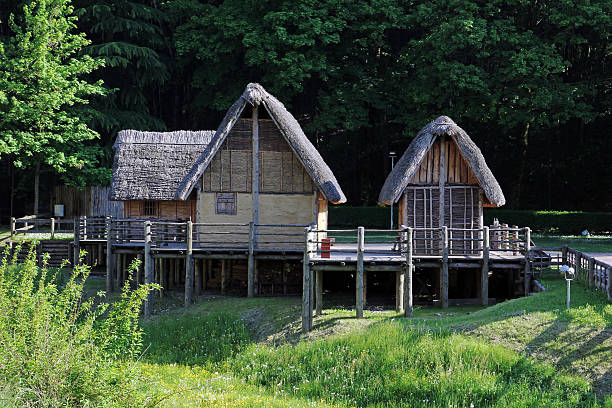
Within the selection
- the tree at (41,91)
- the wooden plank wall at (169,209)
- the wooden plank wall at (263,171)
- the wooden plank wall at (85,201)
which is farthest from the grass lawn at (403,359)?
the wooden plank wall at (85,201)

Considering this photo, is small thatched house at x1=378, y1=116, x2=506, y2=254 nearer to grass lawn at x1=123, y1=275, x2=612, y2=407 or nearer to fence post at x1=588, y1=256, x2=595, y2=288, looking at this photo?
grass lawn at x1=123, y1=275, x2=612, y2=407

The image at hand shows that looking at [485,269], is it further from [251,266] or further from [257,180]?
[257,180]

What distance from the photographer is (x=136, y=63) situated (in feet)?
141

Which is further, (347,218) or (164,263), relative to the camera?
(347,218)

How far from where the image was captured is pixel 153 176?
1157 inches

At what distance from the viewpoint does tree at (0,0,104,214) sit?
33.7 metres

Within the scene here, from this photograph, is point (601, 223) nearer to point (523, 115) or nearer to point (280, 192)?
point (523, 115)

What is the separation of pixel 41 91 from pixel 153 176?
9785mm

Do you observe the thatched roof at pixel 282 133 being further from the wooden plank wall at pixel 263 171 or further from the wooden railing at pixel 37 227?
the wooden railing at pixel 37 227


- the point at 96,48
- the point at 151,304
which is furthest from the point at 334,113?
the point at 151,304

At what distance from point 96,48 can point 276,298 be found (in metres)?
24.0

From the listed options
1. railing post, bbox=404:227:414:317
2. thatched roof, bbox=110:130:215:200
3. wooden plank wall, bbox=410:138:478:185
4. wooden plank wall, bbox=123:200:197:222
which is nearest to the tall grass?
railing post, bbox=404:227:414:317

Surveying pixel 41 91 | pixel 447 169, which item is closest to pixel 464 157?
pixel 447 169

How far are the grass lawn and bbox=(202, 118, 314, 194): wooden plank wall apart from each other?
611cm
